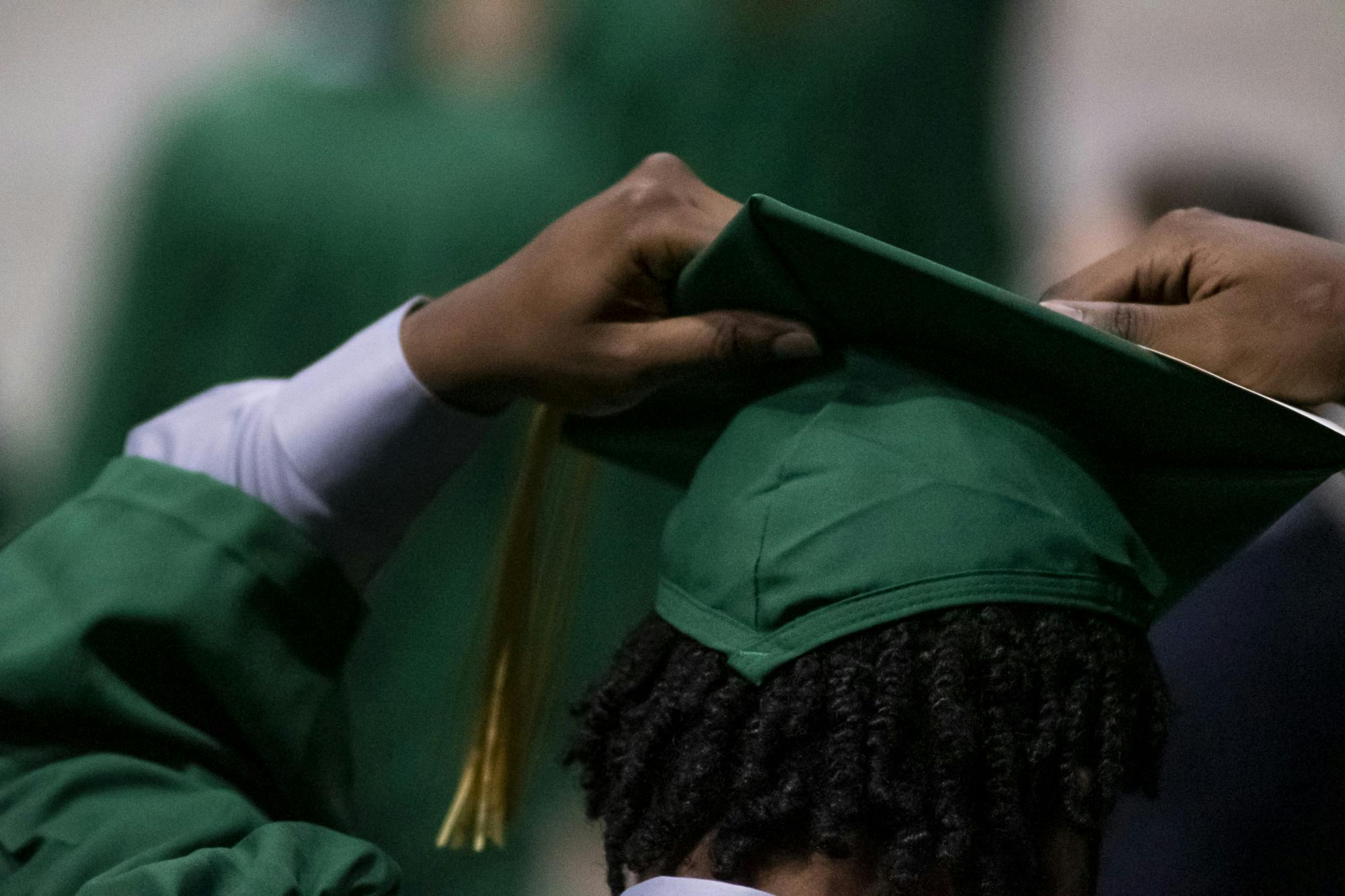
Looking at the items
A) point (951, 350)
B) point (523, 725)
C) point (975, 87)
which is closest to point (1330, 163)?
point (975, 87)

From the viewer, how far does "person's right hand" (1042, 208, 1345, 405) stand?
1.74 feet

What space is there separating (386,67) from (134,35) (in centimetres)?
40

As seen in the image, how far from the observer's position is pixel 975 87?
1.38 m

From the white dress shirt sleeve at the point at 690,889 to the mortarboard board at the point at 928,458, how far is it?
9cm

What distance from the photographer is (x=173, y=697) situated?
68cm

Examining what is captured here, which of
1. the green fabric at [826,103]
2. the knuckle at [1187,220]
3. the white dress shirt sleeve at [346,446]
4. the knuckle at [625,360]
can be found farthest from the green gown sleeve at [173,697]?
the green fabric at [826,103]

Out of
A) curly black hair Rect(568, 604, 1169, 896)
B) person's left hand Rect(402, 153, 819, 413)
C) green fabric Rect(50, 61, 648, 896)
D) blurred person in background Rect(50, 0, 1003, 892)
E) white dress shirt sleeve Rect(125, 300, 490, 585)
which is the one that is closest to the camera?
curly black hair Rect(568, 604, 1169, 896)

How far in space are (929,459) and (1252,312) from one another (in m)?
0.17

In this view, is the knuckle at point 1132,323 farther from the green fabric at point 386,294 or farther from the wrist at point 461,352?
the green fabric at point 386,294

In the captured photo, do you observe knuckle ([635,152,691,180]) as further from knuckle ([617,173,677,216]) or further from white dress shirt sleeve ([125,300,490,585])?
white dress shirt sleeve ([125,300,490,585])

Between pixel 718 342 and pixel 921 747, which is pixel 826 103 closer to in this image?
pixel 718 342

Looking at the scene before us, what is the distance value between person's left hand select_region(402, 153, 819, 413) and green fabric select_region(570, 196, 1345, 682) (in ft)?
0.09

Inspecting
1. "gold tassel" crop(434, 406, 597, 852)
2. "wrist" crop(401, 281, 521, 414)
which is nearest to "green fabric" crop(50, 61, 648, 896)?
"gold tassel" crop(434, 406, 597, 852)

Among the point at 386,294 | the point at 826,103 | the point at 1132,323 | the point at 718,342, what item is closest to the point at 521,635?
the point at 718,342
